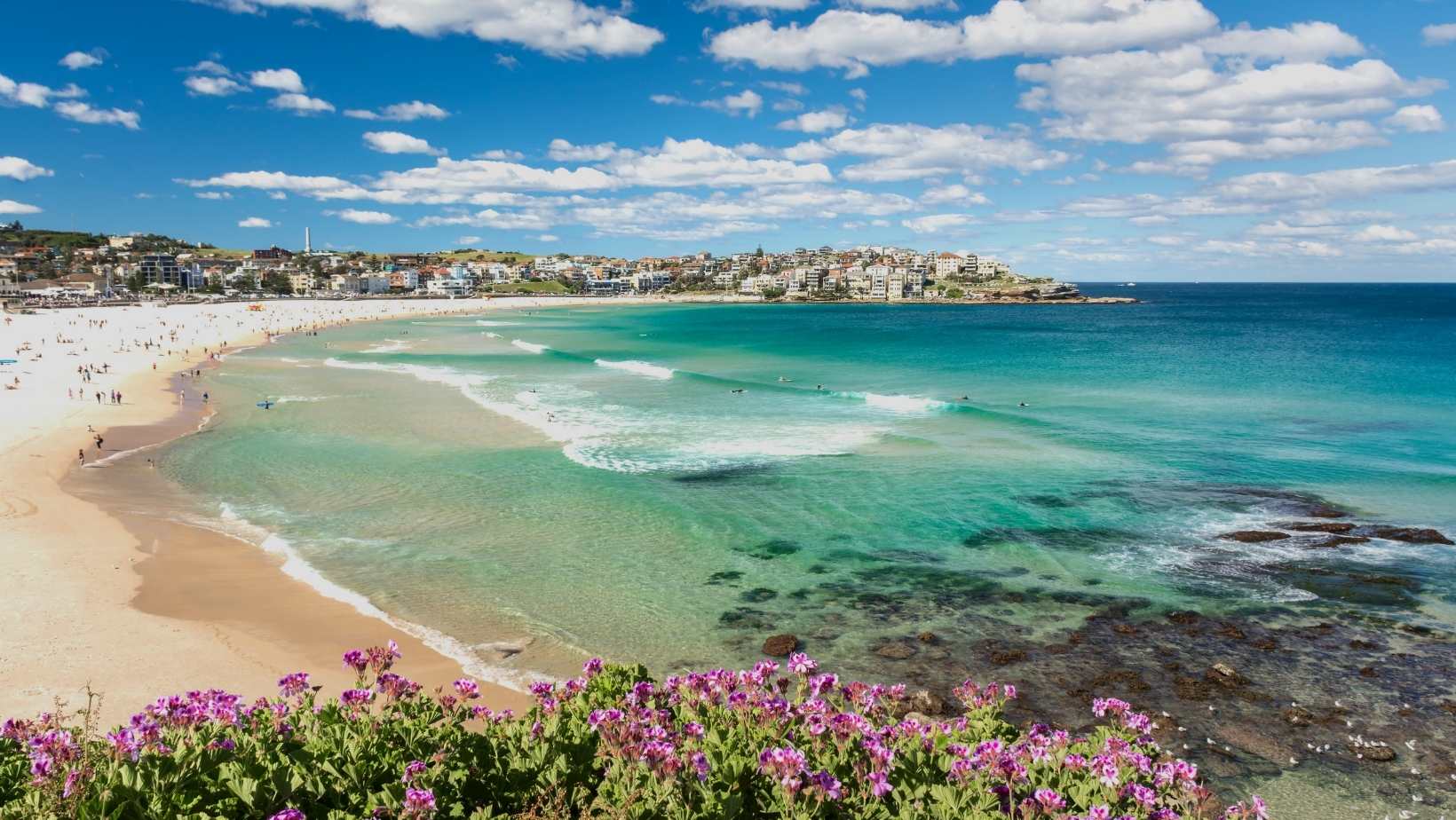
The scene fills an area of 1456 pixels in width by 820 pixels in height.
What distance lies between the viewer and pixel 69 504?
2334 centimetres

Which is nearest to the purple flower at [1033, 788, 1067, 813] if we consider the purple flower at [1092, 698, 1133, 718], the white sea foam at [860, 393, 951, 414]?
the purple flower at [1092, 698, 1133, 718]

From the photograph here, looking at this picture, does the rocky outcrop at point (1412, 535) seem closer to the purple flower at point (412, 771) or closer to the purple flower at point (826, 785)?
the purple flower at point (826, 785)

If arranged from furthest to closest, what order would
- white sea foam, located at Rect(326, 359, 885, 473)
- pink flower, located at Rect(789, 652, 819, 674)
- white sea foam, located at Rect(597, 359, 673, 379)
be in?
1. white sea foam, located at Rect(597, 359, 673, 379)
2. white sea foam, located at Rect(326, 359, 885, 473)
3. pink flower, located at Rect(789, 652, 819, 674)

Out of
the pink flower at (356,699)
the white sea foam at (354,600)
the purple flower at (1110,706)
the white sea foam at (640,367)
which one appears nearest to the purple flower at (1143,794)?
the purple flower at (1110,706)

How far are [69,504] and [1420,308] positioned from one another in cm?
21699

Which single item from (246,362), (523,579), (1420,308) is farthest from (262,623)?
(1420,308)

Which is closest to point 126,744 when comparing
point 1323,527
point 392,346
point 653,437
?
point 1323,527

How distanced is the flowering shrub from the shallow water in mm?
7052

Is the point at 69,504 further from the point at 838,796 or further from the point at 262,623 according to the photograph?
the point at 838,796

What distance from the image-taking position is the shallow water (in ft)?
53.5

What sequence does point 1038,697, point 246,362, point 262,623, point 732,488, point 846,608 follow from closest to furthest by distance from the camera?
point 1038,697, point 262,623, point 846,608, point 732,488, point 246,362

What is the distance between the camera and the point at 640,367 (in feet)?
217

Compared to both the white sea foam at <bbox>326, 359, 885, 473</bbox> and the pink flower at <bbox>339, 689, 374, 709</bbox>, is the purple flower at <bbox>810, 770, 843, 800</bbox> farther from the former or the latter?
the white sea foam at <bbox>326, 359, 885, 473</bbox>

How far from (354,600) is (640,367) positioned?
4983 cm
